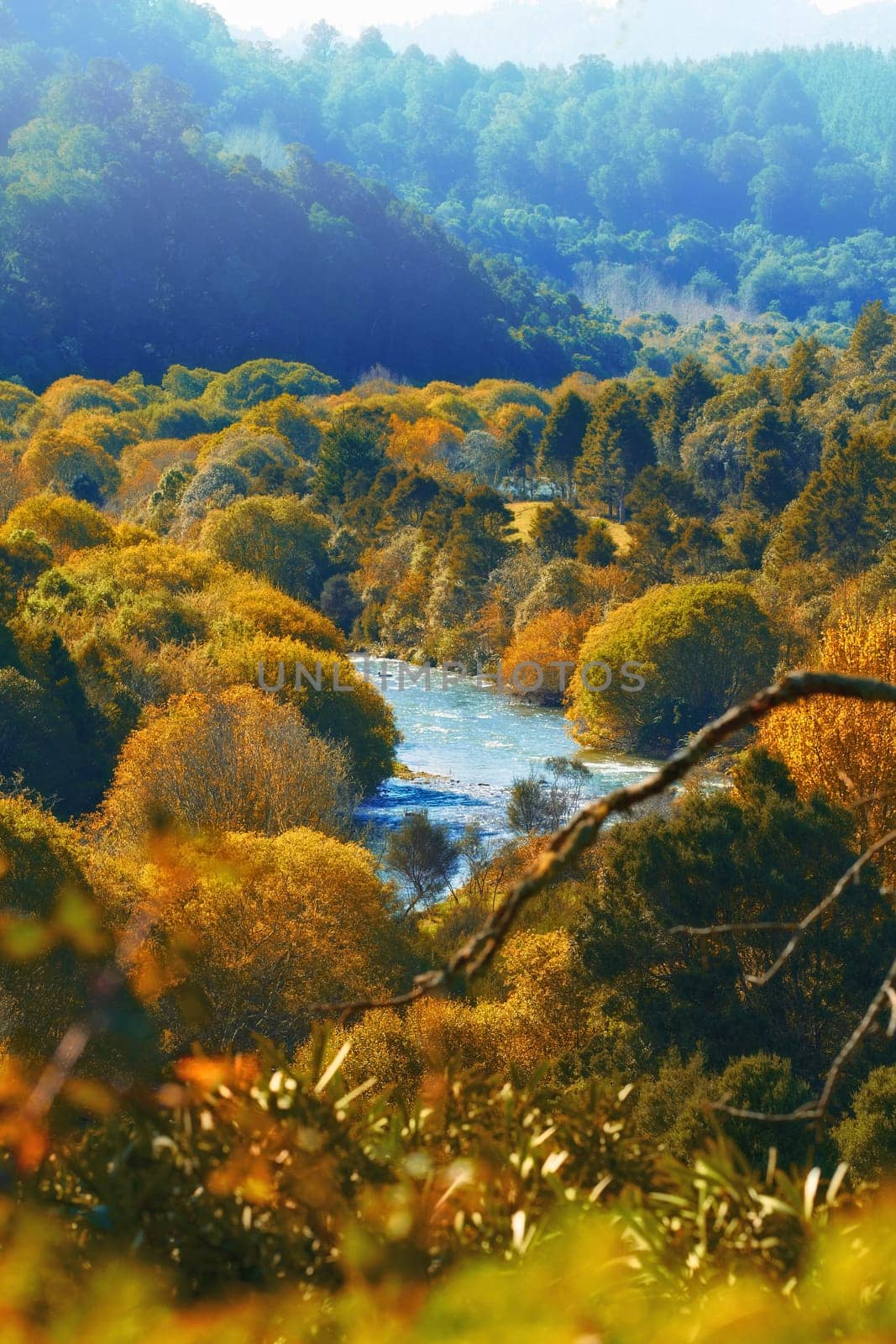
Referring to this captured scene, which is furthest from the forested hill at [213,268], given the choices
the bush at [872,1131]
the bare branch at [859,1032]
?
the bare branch at [859,1032]

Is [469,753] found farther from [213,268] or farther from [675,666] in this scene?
[213,268]

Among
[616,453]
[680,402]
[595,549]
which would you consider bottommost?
[595,549]

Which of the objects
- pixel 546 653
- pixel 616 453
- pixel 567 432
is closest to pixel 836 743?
pixel 546 653

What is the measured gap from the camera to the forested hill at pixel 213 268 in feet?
442

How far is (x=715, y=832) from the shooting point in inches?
747

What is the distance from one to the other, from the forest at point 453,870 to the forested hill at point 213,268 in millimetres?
23009

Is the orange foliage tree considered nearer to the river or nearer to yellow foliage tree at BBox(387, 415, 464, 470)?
the river

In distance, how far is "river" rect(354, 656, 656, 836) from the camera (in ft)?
126

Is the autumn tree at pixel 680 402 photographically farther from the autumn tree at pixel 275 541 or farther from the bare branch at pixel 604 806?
the bare branch at pixel 604 806

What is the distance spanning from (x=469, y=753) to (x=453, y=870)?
1329 cm

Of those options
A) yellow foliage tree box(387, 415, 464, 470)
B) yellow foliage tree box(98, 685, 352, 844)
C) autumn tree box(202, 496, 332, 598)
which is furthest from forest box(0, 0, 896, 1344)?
yellow foliage tree box(387, 415, 464, 470)

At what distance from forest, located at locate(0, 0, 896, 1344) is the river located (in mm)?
323

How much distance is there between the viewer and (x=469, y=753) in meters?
45.3

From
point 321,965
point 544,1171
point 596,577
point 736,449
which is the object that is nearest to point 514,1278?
point 544,1171
